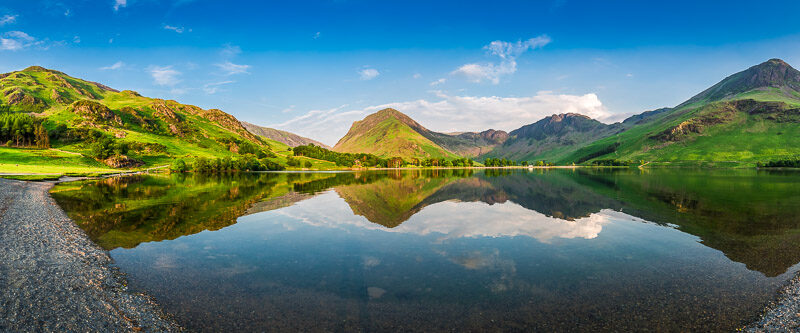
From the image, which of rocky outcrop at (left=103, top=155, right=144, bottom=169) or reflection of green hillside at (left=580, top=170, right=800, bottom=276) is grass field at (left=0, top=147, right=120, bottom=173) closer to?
rocky outcrop at (left=103, top=155, right=144, bottom=169)

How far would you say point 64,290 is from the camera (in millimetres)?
14438

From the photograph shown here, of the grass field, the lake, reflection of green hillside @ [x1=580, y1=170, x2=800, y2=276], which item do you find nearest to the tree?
the grass field

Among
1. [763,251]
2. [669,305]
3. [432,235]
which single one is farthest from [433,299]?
[763,251]

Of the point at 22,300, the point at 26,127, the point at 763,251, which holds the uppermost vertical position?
the point at 26,127

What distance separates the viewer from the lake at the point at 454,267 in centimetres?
1356

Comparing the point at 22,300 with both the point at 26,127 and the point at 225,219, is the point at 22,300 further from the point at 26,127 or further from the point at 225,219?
the point at 26,127

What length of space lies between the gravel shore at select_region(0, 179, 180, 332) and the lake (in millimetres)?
1049

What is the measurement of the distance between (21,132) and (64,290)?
824 feet

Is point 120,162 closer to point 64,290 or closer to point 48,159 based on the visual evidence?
point 48,159

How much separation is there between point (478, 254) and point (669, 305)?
11.2 m

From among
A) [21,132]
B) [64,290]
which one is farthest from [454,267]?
[21,132]

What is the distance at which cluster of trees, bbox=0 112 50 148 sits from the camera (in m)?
167

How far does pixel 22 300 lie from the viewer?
13.0m

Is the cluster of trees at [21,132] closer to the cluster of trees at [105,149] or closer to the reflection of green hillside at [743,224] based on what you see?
the cluster of trees at [105,149]
